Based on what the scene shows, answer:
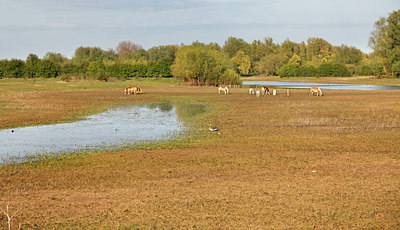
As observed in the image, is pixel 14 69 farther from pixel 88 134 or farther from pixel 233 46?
pixel 233 46

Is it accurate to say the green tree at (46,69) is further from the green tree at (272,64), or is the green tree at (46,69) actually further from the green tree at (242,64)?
the green tree at (272,64)

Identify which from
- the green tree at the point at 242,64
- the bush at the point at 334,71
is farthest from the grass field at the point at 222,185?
the green tree at the point at 242,64

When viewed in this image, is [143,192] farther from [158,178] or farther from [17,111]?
[17,111]

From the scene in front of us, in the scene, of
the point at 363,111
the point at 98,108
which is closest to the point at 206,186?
the point at 363,111

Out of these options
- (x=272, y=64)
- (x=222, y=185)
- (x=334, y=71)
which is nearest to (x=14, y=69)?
(x=334, y=71)

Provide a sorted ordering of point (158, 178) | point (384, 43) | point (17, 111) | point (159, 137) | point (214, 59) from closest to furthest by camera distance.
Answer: point (158, 178) < point (159, 137) < point (17, 111) < point (214, 59) < point (384, 43)

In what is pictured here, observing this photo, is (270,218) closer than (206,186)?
Yes

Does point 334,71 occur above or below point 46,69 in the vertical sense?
below

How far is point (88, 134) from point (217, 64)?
60.1 meters

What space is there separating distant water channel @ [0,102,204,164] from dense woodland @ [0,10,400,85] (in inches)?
2006

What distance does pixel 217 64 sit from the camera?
78312 millimetres

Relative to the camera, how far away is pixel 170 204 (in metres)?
8.88

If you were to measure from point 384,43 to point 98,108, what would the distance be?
3534 inches

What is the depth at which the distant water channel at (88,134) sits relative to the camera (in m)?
16.0
